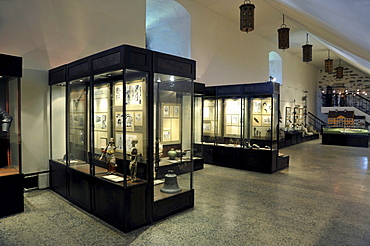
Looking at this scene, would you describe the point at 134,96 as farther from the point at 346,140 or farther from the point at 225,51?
the point at 346,140

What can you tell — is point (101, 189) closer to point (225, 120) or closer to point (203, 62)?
point (225, 120)

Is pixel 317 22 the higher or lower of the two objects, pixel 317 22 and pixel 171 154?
the higher

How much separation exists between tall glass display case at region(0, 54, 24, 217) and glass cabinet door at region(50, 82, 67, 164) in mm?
1098

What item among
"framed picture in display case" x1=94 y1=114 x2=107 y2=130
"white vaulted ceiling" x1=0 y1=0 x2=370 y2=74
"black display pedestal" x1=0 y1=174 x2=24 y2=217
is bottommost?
"black display pedestal" x1=0 y1=174 x2=24 y2=217

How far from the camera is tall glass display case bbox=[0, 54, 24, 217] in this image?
3801mm

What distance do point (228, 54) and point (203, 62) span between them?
179 centimetres

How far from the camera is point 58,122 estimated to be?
5195 millimetres

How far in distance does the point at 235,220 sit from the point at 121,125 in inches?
80.5

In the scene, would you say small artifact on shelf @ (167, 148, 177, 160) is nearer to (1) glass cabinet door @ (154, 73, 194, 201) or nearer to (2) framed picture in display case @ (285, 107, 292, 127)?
(1) glass cabinet door @ (154, 73, 194, 201)

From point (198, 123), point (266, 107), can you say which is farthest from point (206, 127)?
point (266, 107)

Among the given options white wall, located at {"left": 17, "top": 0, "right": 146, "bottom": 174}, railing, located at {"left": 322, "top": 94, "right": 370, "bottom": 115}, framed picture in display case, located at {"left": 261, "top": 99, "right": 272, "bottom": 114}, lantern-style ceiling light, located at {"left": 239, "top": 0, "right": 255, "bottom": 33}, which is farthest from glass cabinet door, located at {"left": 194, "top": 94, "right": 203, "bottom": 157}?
railing, located at {"left": 322, "top": 94, "right": 370, "bottom": 115}

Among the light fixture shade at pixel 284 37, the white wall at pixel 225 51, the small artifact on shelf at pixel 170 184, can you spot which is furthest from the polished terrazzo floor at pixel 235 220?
the white wall at pixel 225 51

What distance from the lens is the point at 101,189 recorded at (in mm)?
3617

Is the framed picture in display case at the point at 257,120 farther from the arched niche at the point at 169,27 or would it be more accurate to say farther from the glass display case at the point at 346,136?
the glass display case at the point at 346,136
